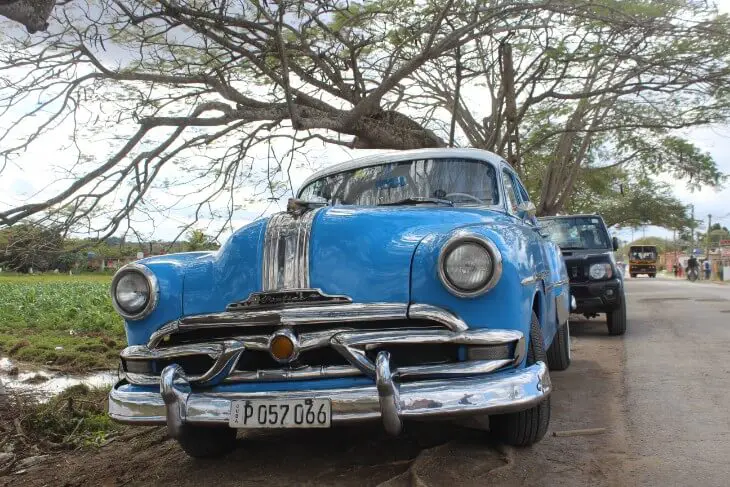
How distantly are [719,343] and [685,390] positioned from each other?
2816 mm

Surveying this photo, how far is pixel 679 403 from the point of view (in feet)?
14.6

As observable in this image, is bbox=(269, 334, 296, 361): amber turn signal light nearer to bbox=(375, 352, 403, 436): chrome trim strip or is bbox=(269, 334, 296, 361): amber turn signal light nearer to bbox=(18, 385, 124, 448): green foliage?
bbox=(375, 352, 403, 436): chrome trim strip

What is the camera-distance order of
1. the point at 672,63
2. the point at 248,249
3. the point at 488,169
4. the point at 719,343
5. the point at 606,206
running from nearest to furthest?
the point at 248,249 < the point at 488,169 < the point at 719,343 < the point at 672,63 < the point at 606,206

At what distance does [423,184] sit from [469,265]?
1427mm

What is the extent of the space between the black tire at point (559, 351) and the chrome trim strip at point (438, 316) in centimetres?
310

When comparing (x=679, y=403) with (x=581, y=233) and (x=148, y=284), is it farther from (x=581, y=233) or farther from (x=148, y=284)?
(x=581, y=233)

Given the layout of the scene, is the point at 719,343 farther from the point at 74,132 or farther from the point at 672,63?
the point at 74,132

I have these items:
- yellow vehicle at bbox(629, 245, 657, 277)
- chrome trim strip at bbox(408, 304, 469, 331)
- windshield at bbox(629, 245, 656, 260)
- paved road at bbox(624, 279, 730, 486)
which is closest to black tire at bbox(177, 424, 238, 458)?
chrome trim strip at bbox(408, 304, 469, 331)

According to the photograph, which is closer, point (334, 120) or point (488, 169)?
point (488, 169)

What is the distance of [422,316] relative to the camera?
2.88 meters

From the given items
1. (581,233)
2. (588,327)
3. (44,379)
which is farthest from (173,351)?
(588,327)

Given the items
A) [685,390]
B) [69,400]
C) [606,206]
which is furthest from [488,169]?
[606,206]

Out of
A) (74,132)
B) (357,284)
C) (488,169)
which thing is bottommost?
(357,284)

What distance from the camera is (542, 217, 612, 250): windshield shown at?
8.95 metres
